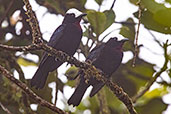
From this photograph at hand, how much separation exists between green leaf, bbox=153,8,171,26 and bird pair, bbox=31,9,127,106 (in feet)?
1.76

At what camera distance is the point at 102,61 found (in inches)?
115

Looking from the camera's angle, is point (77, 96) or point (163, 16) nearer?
point (163, 16)

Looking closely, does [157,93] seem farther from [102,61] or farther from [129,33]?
[129,33]

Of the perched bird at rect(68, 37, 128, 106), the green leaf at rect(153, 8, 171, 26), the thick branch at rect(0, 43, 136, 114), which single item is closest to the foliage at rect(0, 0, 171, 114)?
the green leaf at rect(153, 8, 171, 26)

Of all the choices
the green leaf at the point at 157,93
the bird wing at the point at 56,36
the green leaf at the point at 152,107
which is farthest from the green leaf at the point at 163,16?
the green leaf at the point at 157,93

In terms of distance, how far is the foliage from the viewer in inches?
89.4

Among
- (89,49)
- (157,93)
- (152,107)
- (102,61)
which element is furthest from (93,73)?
(157,93)

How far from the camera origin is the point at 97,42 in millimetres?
2594

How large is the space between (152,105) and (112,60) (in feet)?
1.46

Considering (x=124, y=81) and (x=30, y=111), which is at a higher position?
(x=124, y=81)

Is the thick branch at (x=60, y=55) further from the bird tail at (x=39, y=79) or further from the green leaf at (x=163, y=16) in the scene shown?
the green leaf at (x=163, y=16)

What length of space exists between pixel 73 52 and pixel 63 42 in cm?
30

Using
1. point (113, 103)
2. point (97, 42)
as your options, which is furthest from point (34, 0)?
point (113, 103)

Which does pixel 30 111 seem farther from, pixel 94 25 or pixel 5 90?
pixel 94 25
